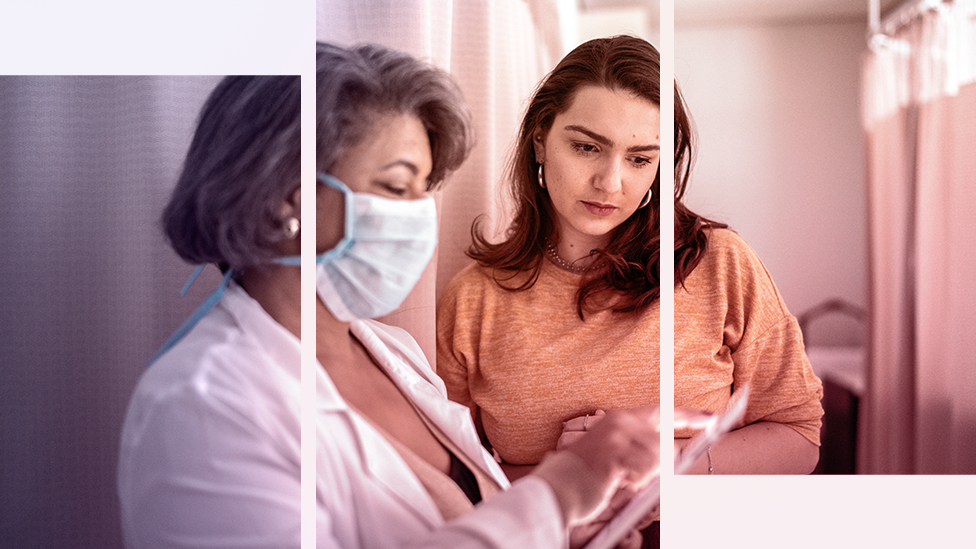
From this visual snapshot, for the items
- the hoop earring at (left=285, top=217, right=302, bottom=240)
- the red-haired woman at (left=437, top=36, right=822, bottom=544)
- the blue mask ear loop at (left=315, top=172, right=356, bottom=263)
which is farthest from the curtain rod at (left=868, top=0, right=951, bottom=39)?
the hoop earring at (left=285, top=217, right=302, bottom=240)

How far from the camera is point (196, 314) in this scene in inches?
48.8

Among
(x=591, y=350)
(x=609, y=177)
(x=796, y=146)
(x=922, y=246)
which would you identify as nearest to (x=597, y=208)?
(x=609, y=177)

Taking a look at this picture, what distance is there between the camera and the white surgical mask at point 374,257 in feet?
3.92

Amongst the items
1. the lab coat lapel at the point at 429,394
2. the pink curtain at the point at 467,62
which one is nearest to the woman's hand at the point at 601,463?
the lab coat lapel at the point at 429,394

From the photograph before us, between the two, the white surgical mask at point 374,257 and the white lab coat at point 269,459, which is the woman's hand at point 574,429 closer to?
the white lab coat at point 269,459

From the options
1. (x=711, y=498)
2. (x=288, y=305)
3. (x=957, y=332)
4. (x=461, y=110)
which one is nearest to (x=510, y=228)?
(x=461, y=110)

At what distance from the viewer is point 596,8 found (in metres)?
1.23

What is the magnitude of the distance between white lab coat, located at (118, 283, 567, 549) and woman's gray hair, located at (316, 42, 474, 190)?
0.35m

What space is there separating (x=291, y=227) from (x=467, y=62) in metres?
0.47

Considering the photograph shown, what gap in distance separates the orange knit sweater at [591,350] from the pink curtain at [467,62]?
50mm

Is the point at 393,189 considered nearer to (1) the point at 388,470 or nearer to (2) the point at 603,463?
(1) the point at 388,470

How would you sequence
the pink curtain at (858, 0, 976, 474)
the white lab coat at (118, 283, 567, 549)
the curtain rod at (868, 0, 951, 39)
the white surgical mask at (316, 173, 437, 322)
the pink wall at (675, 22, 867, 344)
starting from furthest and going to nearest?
the pink wall at (675, 22, 867, 344) < the curtain rod at (868, 0, 951, 39) < the pink curtain at (858, 0, 976, 474) < the white surgical mask at (316, 173, 437, 322) < the white lab coat at (118, 283, 567, 549)

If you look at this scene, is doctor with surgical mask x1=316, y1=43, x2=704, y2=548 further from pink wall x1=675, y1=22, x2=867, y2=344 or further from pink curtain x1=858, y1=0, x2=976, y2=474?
pink wall x1=675, y1=22, x2=867, y2=344

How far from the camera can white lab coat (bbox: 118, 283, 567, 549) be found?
3.59ft
